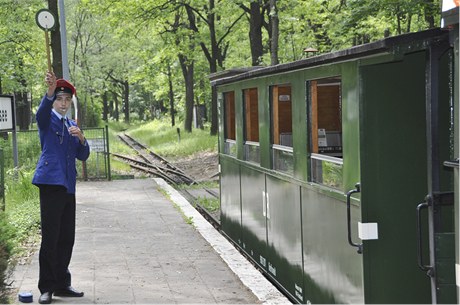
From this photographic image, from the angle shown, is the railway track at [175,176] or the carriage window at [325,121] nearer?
the carriage window at [325,121]

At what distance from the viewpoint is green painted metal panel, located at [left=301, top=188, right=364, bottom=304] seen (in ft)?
17.2

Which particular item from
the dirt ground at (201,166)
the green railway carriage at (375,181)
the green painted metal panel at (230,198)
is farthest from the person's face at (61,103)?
the dirt ground at (201,166)

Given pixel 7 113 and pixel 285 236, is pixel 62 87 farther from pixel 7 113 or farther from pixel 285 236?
pixel 7 113

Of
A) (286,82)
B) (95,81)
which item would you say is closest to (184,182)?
(286,82)

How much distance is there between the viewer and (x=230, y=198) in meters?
10.9

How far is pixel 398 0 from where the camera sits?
16.4 meters

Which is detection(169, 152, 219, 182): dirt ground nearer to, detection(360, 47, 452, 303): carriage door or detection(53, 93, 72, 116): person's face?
detection(53, 93, 72, 116): person's face

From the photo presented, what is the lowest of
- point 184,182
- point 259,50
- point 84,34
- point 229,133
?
point 184,182

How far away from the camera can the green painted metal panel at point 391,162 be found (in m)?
4.96

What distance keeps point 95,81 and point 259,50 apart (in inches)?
1045

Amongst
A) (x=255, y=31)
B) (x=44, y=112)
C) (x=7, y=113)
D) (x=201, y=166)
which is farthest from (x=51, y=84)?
(x=201, y=166)

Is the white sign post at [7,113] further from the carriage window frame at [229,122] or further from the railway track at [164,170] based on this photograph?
the railway track at [164,170]

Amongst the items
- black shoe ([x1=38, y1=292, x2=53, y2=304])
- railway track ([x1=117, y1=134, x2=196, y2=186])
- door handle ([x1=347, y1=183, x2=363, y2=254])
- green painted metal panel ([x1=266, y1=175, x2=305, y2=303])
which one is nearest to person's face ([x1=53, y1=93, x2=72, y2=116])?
black shoe ([x1=38, y1=292, x2=53, y2=304])

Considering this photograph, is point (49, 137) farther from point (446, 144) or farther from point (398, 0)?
point (398, 0)
